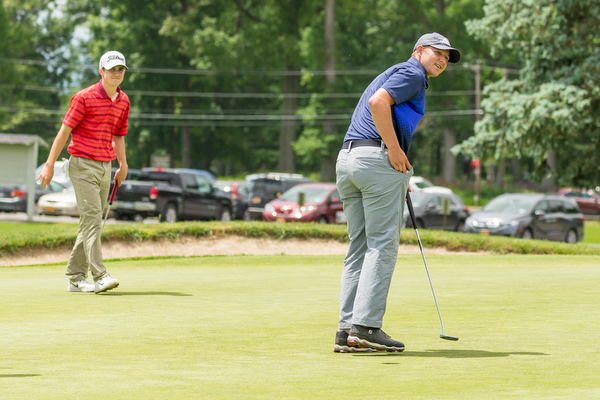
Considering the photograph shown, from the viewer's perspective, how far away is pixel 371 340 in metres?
5.29

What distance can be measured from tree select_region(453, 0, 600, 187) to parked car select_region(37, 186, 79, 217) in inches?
516

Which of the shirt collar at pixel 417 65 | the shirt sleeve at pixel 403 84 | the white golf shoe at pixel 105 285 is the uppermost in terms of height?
the shirt collar at pixel 417 65

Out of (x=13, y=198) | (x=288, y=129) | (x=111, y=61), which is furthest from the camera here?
(x=288, y=129)

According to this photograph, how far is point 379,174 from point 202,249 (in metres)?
10.6

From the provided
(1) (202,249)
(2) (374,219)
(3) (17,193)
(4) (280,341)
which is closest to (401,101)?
(2) (374,219)

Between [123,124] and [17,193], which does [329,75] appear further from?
[123,124]

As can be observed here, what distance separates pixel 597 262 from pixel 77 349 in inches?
400

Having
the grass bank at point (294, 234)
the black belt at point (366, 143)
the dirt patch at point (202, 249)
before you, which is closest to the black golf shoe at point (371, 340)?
the black belt at point (366, 143)

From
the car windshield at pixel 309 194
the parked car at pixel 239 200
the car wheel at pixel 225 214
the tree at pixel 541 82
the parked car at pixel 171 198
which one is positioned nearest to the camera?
the tree at pixel 541 82

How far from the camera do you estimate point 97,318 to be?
627 cm

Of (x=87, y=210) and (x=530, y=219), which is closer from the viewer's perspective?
(x=87, y=210)

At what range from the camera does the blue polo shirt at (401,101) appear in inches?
212

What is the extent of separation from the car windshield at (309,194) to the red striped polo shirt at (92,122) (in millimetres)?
19159

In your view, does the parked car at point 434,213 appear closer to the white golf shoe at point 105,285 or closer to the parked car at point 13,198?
the parked car at point 13,198
